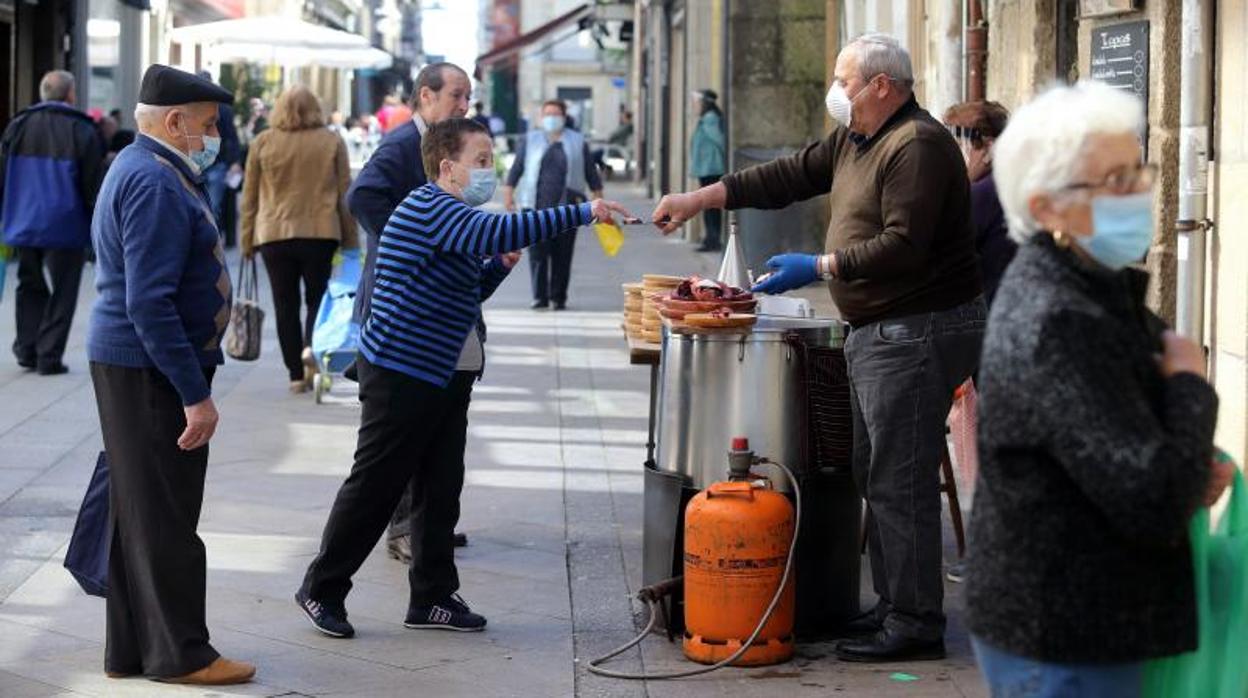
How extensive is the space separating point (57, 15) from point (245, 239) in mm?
13129

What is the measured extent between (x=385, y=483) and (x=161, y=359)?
3.61ft

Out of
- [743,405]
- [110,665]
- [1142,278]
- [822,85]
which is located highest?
[822,85]

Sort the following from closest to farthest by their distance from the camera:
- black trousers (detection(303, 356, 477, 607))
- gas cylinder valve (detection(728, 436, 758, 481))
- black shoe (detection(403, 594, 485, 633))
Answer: gas cylinder valve (detection(728, 436, 758, 481)) < black trousers (detection(303, 356, 477, 607)) < black shoe (detection(403, 594, 485, 633))

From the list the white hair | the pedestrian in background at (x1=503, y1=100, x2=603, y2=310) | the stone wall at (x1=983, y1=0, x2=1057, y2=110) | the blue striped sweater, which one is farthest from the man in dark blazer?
the pedestrian in background at (x1=503, y1=100, x2=603, y2=310)

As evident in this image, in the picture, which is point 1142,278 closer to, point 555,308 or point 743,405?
point 743,405

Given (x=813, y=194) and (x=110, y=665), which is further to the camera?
(x=813, y=194)

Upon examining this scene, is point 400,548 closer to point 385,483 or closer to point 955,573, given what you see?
point 385,483

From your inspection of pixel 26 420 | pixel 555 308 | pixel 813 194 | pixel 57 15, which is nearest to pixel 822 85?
pixel 555 308

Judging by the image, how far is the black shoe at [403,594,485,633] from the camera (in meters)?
6.77

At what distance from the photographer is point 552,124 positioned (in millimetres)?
17250

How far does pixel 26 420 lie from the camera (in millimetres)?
11148

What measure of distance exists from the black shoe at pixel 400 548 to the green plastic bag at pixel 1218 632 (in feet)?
15.4

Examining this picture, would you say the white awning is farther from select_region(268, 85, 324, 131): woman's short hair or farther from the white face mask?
the white face mask

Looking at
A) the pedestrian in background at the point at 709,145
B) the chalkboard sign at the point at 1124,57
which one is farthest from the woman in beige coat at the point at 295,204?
the pedestrian in background at the point at 709,145
